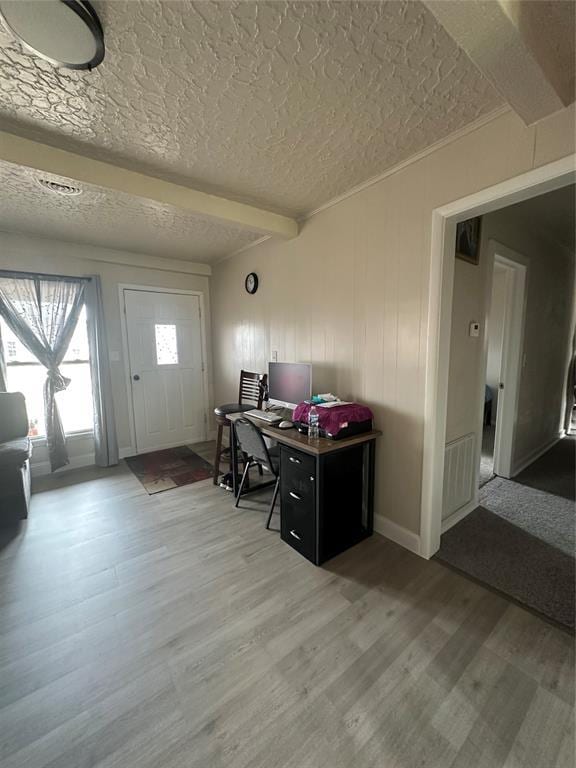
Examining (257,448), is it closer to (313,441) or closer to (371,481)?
(313,441)

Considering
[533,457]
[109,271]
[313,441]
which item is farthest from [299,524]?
[109,271]

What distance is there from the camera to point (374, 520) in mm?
2293

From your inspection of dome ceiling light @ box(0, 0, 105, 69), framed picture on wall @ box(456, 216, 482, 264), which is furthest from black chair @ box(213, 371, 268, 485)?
dome ceiling light @ box(0, 0, 105, 69)

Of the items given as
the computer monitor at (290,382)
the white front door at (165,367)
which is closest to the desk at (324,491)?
the computer monitor at (290,382)

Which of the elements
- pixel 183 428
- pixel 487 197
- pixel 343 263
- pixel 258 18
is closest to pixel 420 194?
pixel 487 197

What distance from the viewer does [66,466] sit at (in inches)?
135

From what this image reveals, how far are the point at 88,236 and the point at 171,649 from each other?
352 cm

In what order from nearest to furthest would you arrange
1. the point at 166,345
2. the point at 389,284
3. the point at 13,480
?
the point at 389,284 → the point at 13,480 → the point at 166,345

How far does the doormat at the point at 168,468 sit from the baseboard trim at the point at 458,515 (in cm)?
223

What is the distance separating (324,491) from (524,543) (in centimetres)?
152

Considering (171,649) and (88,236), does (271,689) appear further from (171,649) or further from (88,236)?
(88,236)

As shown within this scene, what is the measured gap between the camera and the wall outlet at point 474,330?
221 centimetres

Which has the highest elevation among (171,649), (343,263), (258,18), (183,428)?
(258,18)

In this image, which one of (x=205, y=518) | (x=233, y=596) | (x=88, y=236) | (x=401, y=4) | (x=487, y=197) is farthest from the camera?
(x=88, y=236)
